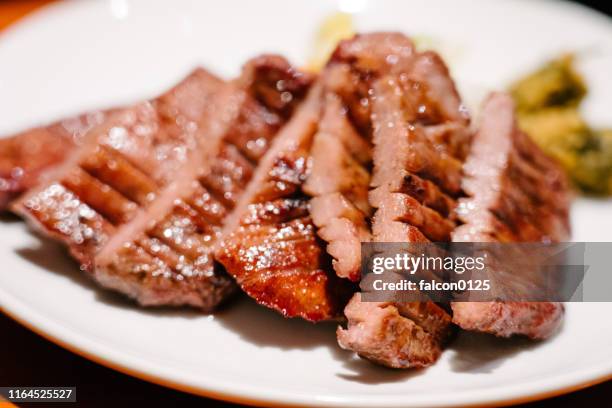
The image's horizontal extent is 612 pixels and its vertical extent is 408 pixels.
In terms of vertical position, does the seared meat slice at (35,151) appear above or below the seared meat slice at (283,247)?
above

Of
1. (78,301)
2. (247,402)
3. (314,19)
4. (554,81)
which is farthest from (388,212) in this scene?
(314,19)

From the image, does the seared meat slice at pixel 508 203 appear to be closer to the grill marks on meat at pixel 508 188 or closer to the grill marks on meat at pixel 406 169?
the grill marks on meat at pixel 508 188

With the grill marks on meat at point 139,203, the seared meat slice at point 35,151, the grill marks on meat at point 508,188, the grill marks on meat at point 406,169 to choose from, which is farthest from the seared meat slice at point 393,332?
the seared meat slice at point 35,151

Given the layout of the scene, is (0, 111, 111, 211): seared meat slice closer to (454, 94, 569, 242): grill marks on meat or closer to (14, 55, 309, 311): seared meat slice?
(14, 55, 309, 311): seared meat slice

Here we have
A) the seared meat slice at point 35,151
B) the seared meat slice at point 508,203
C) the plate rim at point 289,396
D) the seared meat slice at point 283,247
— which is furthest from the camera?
the seared meat slice at point 35,151

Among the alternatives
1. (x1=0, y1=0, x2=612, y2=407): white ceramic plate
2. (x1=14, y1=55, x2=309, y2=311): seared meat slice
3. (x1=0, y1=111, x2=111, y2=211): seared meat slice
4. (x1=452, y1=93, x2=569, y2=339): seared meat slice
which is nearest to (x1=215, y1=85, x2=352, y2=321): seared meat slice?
(x1=14, y1=55, x2=309, y2=311): seared meat slice

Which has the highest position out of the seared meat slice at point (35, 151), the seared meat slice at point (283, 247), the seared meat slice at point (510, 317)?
the seared meat slice at point (35, 151)
